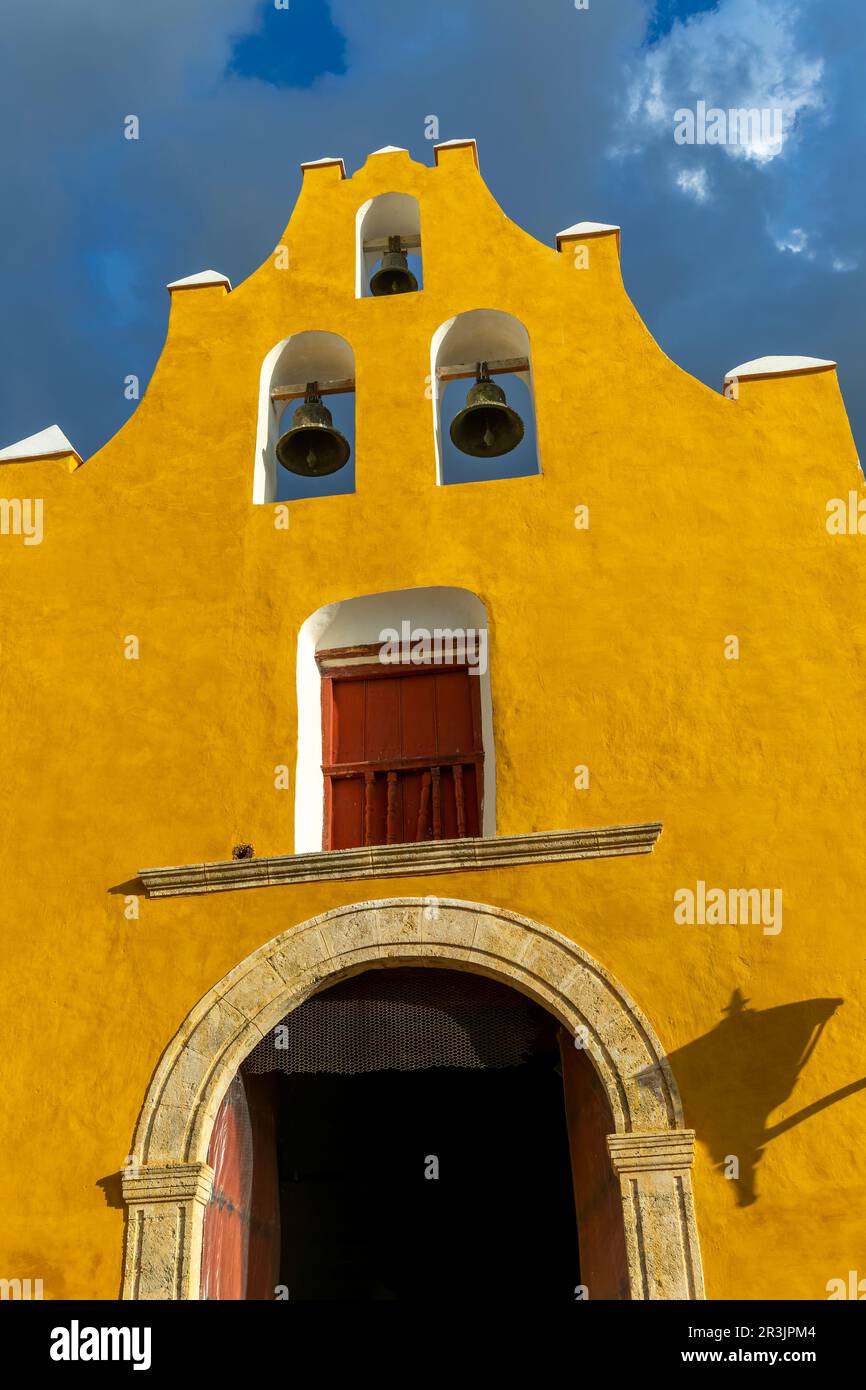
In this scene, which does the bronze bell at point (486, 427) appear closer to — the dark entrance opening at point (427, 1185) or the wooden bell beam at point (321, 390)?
the wooden bell beam at point (321, 390)

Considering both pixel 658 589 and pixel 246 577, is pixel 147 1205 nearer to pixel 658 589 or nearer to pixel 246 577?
pixel 246 577

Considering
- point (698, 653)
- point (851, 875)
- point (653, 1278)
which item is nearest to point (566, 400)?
point (698, 653)

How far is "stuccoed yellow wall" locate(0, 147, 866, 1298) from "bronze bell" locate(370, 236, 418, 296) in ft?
2.03

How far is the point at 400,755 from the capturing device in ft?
27.9

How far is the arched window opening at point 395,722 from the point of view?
324 inches

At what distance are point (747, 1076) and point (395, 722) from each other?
10.4 ft

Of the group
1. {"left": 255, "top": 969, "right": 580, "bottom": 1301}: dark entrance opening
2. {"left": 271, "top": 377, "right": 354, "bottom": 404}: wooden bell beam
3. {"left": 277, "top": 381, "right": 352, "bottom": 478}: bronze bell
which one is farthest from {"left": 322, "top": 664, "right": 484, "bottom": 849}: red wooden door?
{"left": 271, "top": 377, "right": 354, "bottom": 404}: wooden bell beam

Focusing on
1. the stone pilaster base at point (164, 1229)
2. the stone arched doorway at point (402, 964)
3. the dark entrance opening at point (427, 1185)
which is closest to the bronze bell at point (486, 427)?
the stone arched doorway at point (402, 964)

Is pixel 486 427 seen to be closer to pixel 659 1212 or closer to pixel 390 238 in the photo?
pixel 390 238

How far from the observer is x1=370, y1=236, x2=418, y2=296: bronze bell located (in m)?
10.8

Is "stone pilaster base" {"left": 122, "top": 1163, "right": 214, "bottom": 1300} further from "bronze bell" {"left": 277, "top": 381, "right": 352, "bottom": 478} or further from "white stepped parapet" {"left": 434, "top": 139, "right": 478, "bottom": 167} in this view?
"white stepped parapet" {"left": 434, "top": 139, "right": 478, "bottom": 167}

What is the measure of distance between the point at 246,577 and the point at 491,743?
2.07 m

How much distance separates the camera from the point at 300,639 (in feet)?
28.0

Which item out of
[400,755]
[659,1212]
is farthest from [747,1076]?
[400,755]
